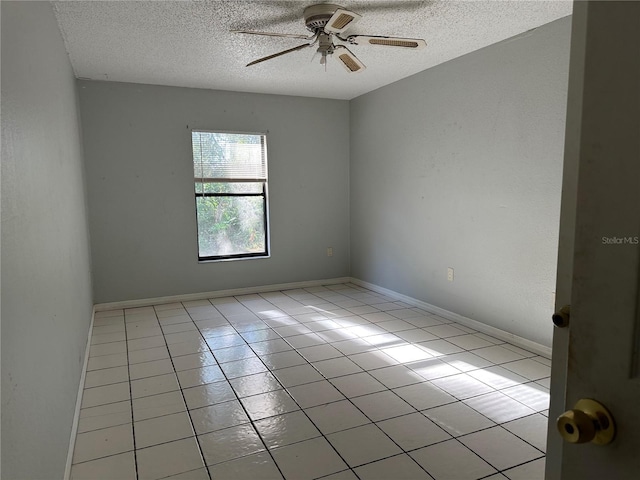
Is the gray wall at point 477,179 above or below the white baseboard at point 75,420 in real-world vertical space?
above

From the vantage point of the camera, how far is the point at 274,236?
209 inches

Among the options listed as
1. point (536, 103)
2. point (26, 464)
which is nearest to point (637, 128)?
point (26, 464)

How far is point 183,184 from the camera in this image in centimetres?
481

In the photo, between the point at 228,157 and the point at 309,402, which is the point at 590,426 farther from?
the point at 228,157

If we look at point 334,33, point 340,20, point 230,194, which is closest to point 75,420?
point 340,20

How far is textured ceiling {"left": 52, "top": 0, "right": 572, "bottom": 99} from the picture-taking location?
2.70 m

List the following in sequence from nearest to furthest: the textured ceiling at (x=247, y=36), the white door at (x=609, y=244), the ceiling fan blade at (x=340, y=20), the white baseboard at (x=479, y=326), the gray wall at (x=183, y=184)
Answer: the white door at (x=609, y=244)
the ceiling fan blade at (x=340, y=20)
the textured ceiling at (x=247, y=36)
the white baseboard at (x=479, y=326)
the gray wall at (x=183, y=184)

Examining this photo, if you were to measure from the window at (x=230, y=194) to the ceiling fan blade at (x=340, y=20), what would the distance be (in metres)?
2.52

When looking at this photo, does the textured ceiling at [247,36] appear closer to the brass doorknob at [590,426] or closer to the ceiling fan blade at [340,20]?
the ceiling fan blade at [340,20]

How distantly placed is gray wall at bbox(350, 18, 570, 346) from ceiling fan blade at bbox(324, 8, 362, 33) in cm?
148

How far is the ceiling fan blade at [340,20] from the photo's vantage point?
2412mm

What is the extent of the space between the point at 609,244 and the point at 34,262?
1749 millimetres

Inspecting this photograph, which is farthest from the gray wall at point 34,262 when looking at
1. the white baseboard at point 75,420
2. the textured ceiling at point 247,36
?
the textured ceiling at point 247,36

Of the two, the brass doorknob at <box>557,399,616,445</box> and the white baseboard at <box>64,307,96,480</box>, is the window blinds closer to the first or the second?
the white baseboard at <box>64,307,96,480</box>
